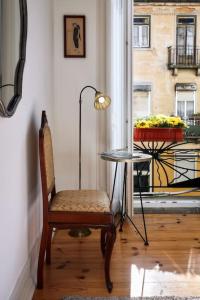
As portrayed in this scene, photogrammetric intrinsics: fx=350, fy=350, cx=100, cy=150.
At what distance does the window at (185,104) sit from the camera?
3.82 m

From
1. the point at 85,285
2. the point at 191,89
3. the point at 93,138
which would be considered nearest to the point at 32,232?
the point at 85,285

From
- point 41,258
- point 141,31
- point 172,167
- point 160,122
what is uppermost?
point 141,31

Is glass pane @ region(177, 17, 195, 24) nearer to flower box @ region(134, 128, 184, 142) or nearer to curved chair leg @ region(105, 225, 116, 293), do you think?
flower box @ region(134, 128, 184, 142)

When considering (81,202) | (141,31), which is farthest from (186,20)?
(81,202)

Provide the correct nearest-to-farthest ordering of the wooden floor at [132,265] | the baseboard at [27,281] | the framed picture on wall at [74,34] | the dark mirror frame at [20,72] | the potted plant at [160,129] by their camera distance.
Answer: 1. the dark mirror frame at [20,72]
2. the baseboard at [27,281]
3. the wooden floor at [132,265]
4. the framed picture on wall at [74,34]
5. the potted plant at [160,129]

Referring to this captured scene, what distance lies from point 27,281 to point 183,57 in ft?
9.21

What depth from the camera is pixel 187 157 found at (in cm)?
406

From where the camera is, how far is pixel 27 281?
203cm

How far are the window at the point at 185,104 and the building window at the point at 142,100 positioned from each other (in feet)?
1.06

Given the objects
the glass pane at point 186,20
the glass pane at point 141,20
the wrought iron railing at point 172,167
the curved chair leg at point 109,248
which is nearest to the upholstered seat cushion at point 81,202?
the curved chair leg at point 109,248

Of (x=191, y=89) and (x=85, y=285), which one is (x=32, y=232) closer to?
(x=85, y=285)

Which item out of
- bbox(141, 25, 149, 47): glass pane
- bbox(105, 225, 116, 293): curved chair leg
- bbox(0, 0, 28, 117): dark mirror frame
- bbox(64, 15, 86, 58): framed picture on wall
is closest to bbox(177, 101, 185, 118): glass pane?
bbox(141, 25, 149, 47): glass pane

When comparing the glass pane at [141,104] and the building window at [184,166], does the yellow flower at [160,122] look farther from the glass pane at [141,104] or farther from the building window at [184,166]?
the building window at [184,166]

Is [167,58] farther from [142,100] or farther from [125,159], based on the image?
[125,159]
